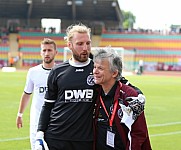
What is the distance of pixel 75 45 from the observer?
5.02 m

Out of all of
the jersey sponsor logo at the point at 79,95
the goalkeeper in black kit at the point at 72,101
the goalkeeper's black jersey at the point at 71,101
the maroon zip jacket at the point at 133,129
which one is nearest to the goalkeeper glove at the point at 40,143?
the goalkeeper in black kit at the point at 72,101

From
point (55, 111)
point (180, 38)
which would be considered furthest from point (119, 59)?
point (180, 38)

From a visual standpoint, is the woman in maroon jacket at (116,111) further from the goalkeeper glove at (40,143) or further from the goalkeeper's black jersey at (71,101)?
the goalkeeper glove at (40,143)

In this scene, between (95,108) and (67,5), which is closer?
(95,108)

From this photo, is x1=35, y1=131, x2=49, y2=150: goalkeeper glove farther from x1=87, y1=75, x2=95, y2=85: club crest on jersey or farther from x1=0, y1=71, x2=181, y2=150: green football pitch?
x1=0, y1=71, x2=181, y2=150: green football pitch

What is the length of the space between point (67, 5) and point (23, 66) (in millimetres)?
11337

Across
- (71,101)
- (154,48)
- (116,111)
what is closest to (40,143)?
(71,101)

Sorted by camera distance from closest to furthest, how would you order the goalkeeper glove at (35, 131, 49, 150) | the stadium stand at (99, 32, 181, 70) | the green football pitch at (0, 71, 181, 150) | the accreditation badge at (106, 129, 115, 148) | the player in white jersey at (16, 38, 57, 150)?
the accreditation badge at (106, 129, 115, 148) → the goalkeeper glove at (35, 131, 49, 150) → the player in white jersey at (16, 38, 57, 150) → the green football pitch at (0, 71, 181, 150) → the stadium stand at (99, 32, 181, 70)

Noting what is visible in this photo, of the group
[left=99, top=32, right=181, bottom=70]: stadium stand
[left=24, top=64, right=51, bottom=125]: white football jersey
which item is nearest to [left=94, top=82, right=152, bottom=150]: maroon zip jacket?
[left=24, top=64, right=51, bottom=125]: white football jersey

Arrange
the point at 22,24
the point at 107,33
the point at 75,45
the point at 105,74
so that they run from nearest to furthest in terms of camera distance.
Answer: the point at 105,74 → the point at 75,45 → the point at 107,33 → the point at 22,24

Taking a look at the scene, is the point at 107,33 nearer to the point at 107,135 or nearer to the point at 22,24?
the point at 22,24

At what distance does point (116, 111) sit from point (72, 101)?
663mm

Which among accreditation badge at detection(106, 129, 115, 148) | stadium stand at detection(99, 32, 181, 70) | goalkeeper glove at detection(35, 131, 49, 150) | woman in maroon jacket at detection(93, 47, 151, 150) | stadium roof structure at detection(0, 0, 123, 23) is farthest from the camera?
stadium roof structure at detection(0, 0, 123, 23)

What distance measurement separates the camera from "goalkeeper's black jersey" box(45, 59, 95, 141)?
16.5 feet
